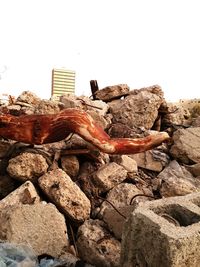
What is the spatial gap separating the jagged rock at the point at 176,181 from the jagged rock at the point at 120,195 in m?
0.36

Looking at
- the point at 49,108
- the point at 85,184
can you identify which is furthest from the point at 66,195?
the point at 49,108

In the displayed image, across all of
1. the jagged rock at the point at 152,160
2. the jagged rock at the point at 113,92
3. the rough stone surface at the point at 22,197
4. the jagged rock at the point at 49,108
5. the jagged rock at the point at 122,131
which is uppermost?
the jagged rock at the point at 113,92

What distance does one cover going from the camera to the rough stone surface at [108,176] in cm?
459

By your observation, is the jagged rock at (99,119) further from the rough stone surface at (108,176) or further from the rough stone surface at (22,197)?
the rough stone surface at (22,197)

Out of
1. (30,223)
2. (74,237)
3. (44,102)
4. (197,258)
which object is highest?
(44,102)

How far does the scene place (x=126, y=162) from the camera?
5.07 metres

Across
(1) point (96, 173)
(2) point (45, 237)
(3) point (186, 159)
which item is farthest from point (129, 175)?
(2) point (45, 237)

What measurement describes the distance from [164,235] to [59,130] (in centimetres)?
241

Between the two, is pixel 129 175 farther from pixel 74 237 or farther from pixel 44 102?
pixel 44 102

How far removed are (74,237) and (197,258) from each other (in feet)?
6.29

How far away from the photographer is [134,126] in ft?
A: 20.1

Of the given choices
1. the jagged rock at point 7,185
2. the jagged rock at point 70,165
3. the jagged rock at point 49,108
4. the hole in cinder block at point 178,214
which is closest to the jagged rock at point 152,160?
the jagged rock at point 70,165

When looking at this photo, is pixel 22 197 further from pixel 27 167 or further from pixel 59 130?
pixel 59 130

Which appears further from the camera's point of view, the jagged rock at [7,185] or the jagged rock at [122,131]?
the jagged rock at [122,131]
